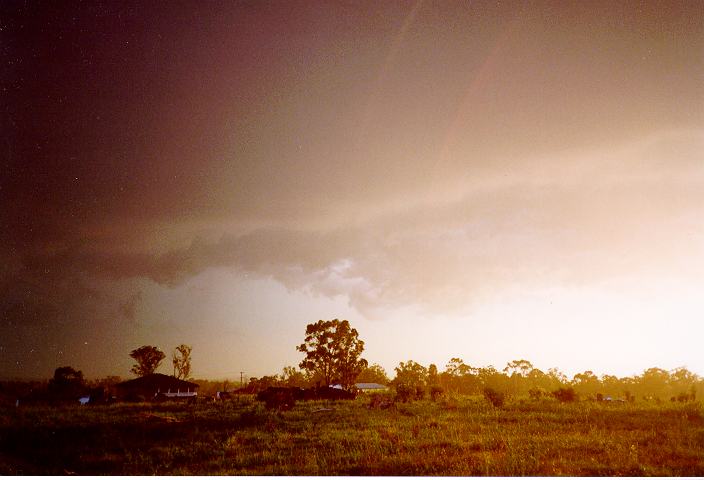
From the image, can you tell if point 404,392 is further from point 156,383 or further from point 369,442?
point 156,383

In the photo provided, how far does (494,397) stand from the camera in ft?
52.9

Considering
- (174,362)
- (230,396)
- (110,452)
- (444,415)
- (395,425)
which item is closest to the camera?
(110,452)

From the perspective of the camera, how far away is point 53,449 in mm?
11664

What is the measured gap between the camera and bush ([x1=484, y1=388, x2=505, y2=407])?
15861 mm

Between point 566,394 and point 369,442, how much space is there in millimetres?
8980

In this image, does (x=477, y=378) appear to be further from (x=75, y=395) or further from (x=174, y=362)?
(x=75, y=395)

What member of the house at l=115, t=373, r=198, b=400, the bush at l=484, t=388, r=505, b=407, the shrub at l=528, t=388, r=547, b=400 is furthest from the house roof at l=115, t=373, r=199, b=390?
the shrub at l=528, t=388, r=547, b=400

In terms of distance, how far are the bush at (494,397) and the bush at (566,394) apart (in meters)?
2.08

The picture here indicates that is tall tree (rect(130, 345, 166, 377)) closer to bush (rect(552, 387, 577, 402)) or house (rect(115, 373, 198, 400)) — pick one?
house (rect(115, 373, 198, 400))

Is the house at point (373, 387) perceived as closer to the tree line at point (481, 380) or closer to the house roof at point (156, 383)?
the tree line at point (481, 380)

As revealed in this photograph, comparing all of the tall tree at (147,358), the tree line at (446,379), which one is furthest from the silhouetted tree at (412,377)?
the tall tree at (147,358)

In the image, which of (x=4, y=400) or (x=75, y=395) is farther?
(x=75, y=395)

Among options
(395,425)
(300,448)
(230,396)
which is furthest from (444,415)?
(230,396)

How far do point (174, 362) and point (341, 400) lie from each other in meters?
6.63
